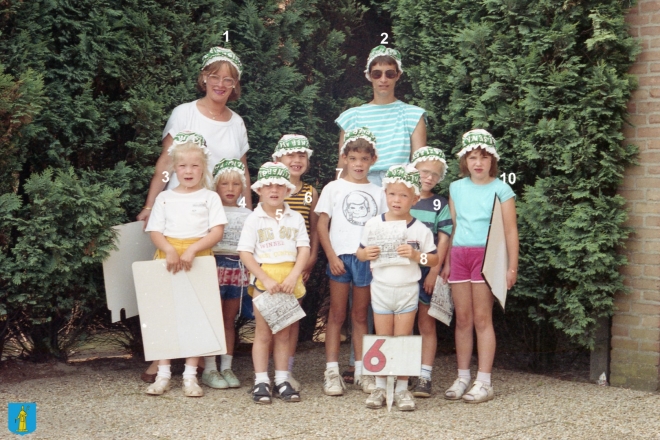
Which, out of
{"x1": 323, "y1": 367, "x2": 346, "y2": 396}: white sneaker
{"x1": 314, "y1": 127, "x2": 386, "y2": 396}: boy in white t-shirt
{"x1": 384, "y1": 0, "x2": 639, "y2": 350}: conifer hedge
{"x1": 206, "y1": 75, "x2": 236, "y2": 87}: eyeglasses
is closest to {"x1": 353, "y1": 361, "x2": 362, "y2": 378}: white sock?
{"x1": 314, "y1": 127, "x2": 386, "y2": 396}: boy in white t-shirt

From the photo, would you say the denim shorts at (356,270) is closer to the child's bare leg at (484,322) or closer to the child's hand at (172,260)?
the child's bare leg at (484,322)

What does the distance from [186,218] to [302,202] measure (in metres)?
0.83

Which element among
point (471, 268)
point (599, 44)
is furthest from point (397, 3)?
point (471, 268)

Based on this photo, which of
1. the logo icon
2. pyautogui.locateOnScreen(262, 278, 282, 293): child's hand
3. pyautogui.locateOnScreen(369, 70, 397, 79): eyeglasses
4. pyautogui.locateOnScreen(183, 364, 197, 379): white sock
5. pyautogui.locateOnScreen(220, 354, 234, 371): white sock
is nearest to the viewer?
the logo icon

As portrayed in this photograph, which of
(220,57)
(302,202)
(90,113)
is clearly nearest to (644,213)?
(302,202)

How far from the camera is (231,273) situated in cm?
561

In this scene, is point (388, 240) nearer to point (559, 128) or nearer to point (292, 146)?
point (292, 146)

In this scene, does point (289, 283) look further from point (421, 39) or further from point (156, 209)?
point (421, 39)

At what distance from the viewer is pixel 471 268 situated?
5.24 meters

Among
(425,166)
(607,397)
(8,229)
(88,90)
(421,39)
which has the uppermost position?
(421,39)

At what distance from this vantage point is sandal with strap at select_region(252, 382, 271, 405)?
503 centimetres

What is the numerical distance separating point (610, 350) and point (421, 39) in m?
2.83

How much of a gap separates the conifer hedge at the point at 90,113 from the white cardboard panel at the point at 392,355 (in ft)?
6.04

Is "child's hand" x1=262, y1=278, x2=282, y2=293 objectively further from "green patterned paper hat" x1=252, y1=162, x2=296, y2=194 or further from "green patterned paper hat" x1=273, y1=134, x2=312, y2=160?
"green patterned paper hat" x1=273, y1=134, x2=312, y2=160
